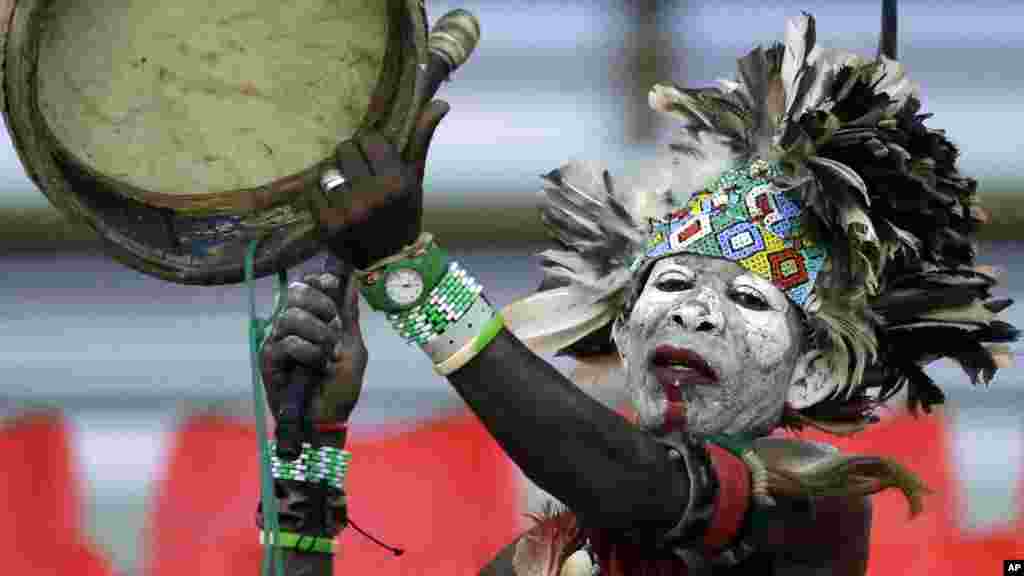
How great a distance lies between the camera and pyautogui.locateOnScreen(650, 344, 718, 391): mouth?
9.92 feet

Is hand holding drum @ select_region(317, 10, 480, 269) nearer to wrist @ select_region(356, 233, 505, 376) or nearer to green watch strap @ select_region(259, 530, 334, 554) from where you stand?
wrist @ select_region(356, 233, 505, 376)

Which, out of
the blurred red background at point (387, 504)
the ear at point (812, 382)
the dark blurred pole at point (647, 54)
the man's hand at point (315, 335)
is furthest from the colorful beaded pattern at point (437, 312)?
the dark blurred pole at point (647, 54)

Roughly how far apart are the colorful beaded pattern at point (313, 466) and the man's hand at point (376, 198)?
1.91ft

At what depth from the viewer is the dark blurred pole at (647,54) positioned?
16.3 ft

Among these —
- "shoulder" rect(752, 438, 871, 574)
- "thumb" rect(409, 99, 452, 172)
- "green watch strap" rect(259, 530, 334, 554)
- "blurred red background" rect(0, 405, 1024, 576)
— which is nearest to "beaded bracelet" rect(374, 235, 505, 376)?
"thumb" rect(409, 99, 452, 172)

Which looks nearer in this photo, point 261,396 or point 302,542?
point 261,396

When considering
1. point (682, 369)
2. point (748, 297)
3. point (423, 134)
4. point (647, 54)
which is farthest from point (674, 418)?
point (647, 54)

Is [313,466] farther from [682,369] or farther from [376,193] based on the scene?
[376,193]

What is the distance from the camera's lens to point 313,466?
310 centimetres

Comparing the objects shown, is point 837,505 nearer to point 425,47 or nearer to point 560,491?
point 560,491

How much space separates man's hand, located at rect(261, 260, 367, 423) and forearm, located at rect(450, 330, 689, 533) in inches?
15.0

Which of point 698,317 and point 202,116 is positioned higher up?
point 202,116

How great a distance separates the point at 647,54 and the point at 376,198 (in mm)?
2564

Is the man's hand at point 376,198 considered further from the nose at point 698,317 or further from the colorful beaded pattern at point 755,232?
the colorful beaded pattern at point 755,232
